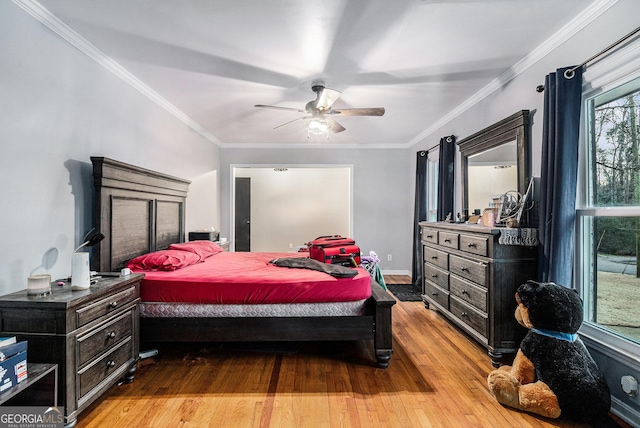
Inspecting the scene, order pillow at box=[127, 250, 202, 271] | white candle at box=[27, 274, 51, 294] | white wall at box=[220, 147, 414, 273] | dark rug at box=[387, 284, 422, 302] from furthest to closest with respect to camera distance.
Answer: white wall at box=[220, 147, 414, 273], dark rug at box=[387, 284, 422, 302], pillow at box=[127, 250, 202, 271], white candle at box=[27, 274, 51, 294]

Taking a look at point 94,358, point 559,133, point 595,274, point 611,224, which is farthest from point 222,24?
point 595,274

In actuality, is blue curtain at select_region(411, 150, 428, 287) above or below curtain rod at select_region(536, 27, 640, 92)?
below

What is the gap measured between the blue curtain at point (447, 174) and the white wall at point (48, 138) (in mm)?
3741

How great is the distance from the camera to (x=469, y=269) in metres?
2.86

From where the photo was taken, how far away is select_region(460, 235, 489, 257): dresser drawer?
260 cm

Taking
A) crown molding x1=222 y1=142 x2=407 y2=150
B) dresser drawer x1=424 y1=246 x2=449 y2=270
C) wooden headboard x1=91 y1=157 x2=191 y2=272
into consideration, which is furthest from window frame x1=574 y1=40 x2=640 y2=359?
crown molding x1=222 y1=142 x2=407 y2=150

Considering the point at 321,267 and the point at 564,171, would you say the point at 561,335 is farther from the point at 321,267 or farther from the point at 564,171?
the point at 321,267

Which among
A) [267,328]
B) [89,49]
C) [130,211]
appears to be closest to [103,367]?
[267,328]

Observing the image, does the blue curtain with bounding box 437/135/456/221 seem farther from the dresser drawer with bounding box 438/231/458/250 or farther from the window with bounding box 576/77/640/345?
the window with bounding box 576/77/640/345

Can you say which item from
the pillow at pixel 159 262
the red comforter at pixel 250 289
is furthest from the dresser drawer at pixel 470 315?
the pillow at pixel 159 262

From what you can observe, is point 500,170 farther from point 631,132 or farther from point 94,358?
point 94,358

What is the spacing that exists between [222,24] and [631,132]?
279cm

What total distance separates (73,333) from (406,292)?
4.09m

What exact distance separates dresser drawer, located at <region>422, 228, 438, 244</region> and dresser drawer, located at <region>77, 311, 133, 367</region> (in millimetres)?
3058
